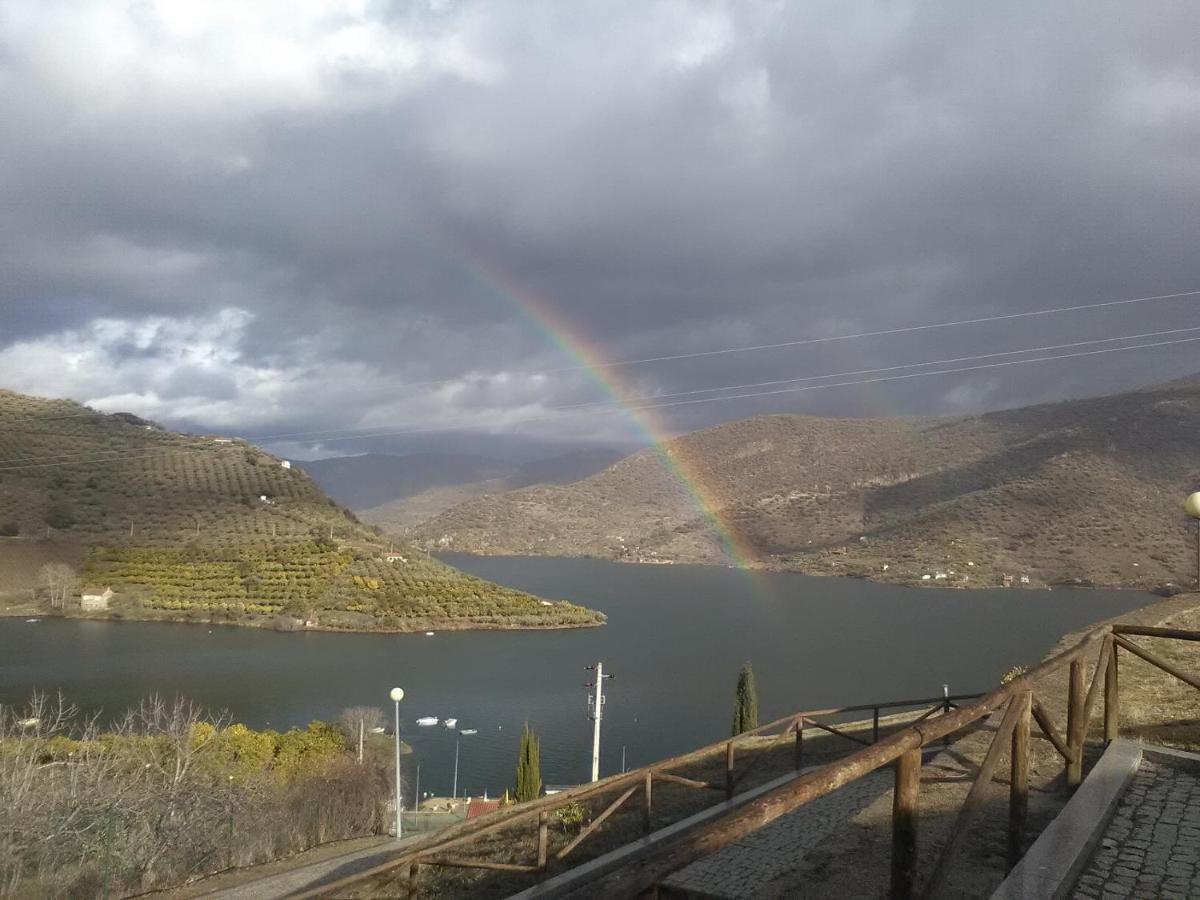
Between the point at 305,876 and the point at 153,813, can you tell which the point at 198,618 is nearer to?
the point at 153,813

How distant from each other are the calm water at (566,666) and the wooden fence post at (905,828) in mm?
22800

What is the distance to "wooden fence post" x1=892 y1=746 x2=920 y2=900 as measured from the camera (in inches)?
77.7

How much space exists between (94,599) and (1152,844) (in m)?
53.9

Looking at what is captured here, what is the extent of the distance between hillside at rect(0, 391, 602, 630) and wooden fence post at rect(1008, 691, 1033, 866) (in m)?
49.0

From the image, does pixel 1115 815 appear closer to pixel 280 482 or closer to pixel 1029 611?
pixel 1029 611

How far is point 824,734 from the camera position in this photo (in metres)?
8.48

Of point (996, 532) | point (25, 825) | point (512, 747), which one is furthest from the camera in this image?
point (996, 532)

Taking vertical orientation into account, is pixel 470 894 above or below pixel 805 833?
below

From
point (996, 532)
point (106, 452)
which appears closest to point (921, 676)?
A: point (996, 532)

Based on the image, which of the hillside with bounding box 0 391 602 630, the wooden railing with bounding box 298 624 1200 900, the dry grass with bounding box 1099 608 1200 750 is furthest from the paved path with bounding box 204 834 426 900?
the hillside with bounding box 0 391 602 630

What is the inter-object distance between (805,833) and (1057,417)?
112525mm

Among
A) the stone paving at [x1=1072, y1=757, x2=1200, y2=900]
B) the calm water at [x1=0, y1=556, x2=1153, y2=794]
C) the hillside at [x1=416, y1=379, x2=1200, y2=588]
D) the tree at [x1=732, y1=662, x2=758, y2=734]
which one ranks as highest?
the hillside at [x1=416, y1=379, x2=1200, y2=588]

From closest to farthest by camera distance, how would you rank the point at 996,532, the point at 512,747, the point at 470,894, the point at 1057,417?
1. the point at 470,894
2. the point at 512,747
3. the point at 996,532
4. the point at 1057,417

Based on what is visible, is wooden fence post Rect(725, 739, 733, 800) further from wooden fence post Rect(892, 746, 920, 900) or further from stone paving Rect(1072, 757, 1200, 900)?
wooden fence post Rect(892, 746, 920, 900)
